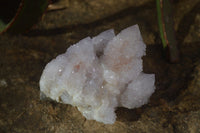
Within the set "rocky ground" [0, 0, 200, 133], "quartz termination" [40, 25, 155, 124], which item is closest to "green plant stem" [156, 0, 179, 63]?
"rocky ground" [0, 0, 200, 133]

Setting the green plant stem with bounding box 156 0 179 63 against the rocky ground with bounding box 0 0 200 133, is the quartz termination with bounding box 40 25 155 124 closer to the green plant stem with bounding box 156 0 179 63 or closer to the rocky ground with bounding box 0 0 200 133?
the rocky ground with bounding box 0 0 200 133

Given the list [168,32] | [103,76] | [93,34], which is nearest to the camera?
[103,76]

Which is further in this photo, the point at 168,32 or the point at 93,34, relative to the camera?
the point at 93,34

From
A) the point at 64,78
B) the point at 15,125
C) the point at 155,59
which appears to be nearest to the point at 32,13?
the point at 64,78

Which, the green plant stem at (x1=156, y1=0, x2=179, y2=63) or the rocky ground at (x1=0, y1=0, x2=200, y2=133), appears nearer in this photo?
the rocky ground at (x1=0, y1=0, x2=200, y2=133)

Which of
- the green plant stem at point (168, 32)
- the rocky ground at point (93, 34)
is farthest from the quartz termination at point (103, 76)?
the green plant stem at point (168, 32)
